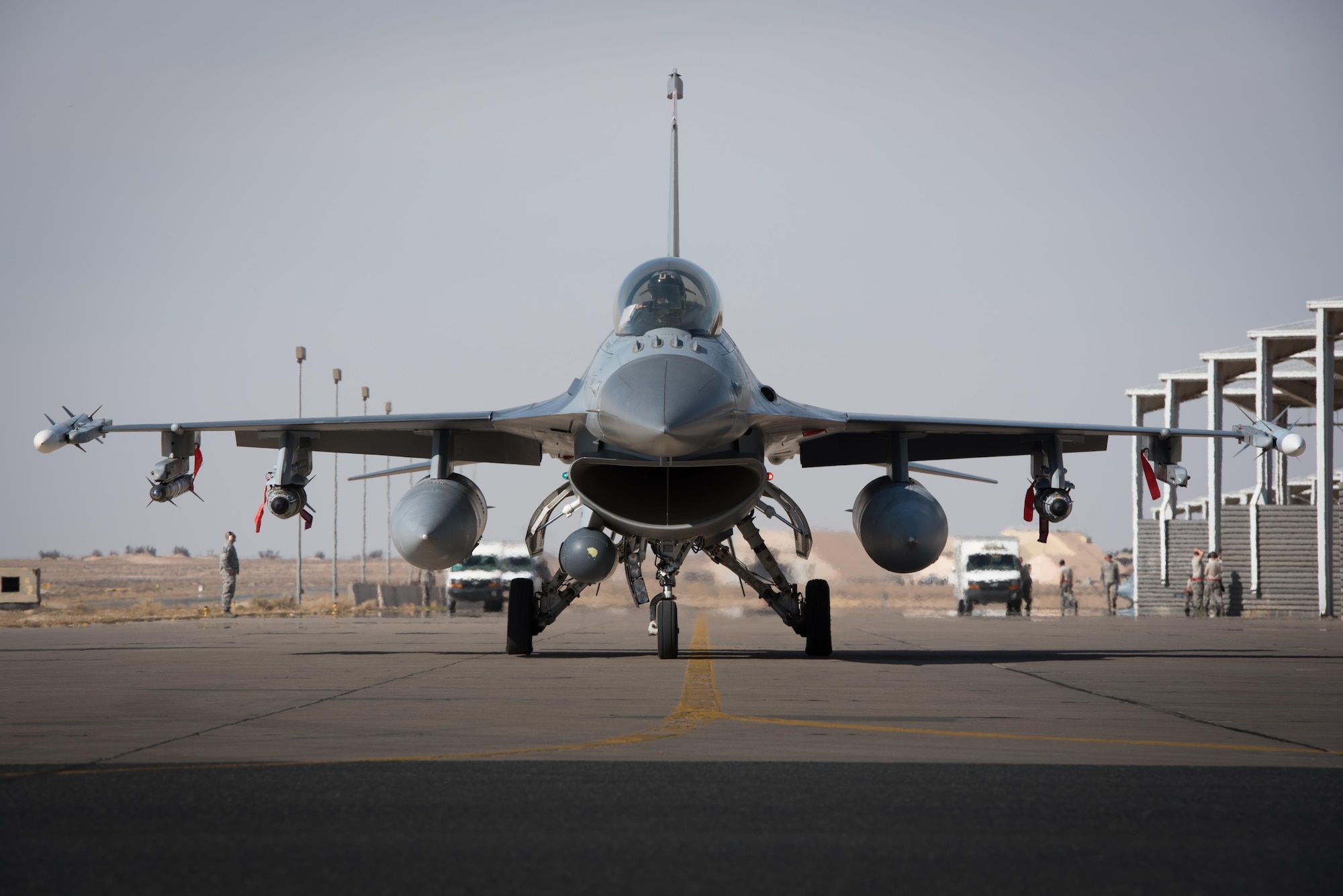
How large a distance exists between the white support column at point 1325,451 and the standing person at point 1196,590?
335 centimetres

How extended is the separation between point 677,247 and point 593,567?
619 cm

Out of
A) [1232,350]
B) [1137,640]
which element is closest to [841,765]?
[1137,640]

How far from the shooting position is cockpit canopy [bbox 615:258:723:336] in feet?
42.5

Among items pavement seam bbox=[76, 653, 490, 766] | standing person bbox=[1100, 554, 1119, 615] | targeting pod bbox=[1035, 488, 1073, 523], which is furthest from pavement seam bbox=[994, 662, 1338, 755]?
standing person bbox=[1100, 554, 1119, 615]

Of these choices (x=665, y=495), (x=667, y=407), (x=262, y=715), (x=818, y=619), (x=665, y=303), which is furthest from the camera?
(x=818, y=619)

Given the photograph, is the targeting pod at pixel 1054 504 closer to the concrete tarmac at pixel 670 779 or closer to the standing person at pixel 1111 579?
the concrete tarmac at pixel 670 779

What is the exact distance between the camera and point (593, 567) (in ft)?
45.1

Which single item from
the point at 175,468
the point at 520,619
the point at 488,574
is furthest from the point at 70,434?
the point at 488,574

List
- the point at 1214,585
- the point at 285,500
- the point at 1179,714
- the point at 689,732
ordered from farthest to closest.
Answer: the point at 1214,585 < the point at 285,500 < the point at 1179,714 < the point at 689,732

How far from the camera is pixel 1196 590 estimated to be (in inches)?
1565

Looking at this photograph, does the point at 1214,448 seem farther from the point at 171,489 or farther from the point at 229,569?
the point at 171,489

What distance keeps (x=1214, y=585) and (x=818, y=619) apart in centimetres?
2688

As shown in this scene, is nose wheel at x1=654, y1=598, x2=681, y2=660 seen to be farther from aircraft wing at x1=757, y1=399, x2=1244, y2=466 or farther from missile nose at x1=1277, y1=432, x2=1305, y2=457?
missile nose at x1=1277, y1=432, x2=1305, y2=457

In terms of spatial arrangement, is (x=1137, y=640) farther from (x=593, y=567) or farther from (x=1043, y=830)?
(x=1043, y=830)
